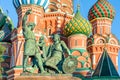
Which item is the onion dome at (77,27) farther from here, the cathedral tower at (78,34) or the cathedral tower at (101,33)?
the cathedral tower at (101,33)

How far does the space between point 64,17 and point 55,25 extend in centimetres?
98

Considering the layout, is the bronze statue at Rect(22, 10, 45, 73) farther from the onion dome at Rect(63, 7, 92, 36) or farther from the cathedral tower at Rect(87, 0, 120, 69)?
the cathedral tower at Rect(87, 0, 120, 69)

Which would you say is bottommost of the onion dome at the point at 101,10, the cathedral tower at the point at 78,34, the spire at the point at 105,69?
the spire at the point at 105,69

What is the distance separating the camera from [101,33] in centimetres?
3033

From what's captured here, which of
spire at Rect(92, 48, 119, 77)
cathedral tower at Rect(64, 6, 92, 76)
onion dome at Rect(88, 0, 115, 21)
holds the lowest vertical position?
spire at Rect(92, 48, 119, 77)

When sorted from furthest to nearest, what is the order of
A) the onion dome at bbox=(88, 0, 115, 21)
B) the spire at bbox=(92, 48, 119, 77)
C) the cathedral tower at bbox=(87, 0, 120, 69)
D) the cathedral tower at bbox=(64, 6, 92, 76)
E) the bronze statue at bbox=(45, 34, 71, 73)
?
1. the onion dome at bbox=(88, 0, 115, 21)
2. the cathedral tower at bbox=(87, 0, 120, 69)
3. the cathedral tower at bbox=(64, 6, 92, 76)
4. the spire at bbox=(92, 48, 119, 77)
5. the bronze statue at bbox=(45, 34, 71, 73)

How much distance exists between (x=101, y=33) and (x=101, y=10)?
6.57 feet

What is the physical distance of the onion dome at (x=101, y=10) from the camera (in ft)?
101

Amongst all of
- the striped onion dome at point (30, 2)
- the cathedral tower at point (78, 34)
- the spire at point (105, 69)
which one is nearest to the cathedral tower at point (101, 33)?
the cathedral tower at point (78, 34)

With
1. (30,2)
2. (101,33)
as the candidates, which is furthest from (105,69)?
(101,33)

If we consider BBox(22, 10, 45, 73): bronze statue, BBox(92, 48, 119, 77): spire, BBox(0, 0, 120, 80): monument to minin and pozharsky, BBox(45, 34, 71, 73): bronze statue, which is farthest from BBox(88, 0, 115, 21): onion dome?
BBox(22, 10, 45, 73): bronze statue

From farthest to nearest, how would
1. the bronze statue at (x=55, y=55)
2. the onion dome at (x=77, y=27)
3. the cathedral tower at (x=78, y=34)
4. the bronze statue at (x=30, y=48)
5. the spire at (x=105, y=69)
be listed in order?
the onion dome at (x=77, y=27) → the cathedral tower at (x=78, y=34) → the spire at (x=105, y=69) → the bronze statue at (x=55, y=55) → the bronze statue at (x=30, y=48)

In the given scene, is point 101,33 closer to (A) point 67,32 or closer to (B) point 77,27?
(B) point 77,27

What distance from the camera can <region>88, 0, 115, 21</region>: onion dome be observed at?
30.8 metres
